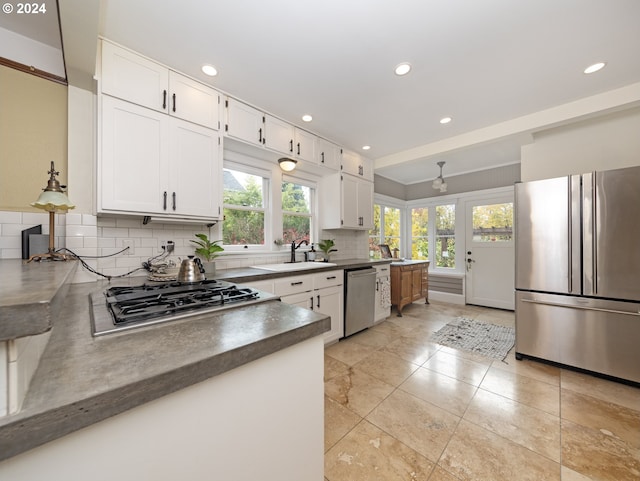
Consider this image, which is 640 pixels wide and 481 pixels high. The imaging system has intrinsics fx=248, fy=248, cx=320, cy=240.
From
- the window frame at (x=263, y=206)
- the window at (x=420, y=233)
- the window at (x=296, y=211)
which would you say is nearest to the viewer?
the window frame at (x=263, y=206)

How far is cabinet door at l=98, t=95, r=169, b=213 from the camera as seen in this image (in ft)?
5.55

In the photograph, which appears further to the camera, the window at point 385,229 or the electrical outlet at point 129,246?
the window at point 385,229

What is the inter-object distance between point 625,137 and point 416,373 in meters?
3.12

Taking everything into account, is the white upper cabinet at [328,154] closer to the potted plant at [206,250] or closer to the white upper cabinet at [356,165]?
the white upper cabinet at [356,165]

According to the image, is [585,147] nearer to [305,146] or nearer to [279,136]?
A: [305,146]

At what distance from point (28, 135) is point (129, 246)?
922mm

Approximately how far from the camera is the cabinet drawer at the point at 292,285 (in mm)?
2277

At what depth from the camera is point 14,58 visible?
1646mm

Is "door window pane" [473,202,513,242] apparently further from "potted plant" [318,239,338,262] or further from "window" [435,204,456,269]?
"potted plant" [318,239,338,262]

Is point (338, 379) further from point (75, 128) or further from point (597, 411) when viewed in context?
point (75, 128)

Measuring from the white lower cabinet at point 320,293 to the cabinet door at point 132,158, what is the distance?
1232mm

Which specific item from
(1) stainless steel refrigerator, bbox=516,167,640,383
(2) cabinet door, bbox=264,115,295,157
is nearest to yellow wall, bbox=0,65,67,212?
(2) cabinet door, bbox=264,115,295,157

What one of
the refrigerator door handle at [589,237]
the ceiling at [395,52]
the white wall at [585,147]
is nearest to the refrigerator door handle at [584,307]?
the refrigerator door handle at [589,237]

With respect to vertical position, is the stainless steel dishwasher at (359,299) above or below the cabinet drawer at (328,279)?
below
